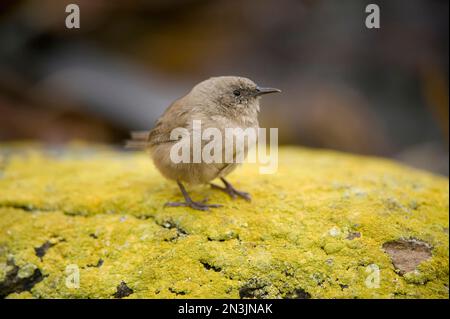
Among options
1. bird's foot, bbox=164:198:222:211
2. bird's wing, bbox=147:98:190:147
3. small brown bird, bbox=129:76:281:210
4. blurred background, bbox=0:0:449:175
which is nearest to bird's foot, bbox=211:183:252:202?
small brown bird, bbox=129:76:281:210

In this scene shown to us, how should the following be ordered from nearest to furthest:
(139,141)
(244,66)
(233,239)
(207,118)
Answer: (233,239), (207,118), (139,141), (244,66)

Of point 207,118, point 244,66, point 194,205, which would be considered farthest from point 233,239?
point 244,66

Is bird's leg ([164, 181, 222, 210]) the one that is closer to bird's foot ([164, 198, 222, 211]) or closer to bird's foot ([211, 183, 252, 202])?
bird's foot ([164, 198, 222, 211])

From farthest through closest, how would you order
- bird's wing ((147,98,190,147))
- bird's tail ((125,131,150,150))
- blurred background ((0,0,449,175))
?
blurred background ((0,0,449,175))
bird's tail ((125,131,150,150))
bird's wing ((147,98,190,147))

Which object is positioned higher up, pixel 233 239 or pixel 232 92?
pixel 232 92

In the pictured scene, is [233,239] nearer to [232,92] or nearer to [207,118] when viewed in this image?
[207,118]
